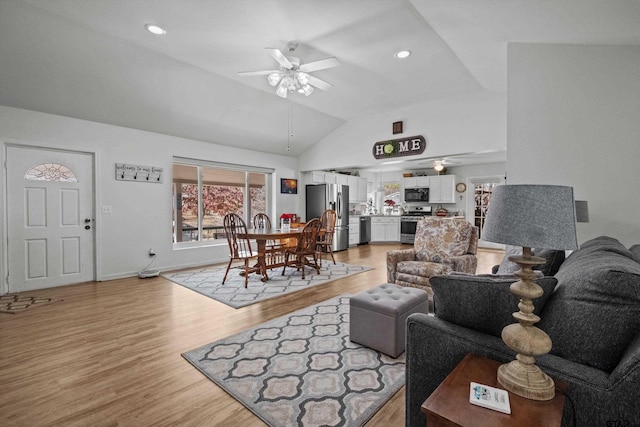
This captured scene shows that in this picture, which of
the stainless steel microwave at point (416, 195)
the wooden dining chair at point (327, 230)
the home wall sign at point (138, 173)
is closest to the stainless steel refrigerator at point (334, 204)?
the wooden dining chair at point (327, 230)

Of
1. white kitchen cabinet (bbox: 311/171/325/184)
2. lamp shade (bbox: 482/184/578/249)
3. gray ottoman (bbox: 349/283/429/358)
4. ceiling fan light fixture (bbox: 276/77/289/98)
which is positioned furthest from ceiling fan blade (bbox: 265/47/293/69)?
white kitchen cabinet (bbox: 311/171/325/184)

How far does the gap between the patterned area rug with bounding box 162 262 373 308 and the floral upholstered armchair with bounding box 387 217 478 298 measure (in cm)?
125

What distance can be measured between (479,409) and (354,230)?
7.37 meters

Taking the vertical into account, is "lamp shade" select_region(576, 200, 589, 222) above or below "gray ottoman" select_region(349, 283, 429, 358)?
above

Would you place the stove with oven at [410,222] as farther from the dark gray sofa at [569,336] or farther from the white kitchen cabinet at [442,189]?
the dark gray sofa at [569,336]

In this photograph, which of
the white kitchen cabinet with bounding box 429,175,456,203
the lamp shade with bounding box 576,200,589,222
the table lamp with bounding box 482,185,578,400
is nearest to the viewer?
the table lamp with bounding box 482,185,578,400

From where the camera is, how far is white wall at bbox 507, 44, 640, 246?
7.98ft

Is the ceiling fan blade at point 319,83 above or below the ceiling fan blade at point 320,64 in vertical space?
above

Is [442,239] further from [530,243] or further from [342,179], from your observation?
[342,179]

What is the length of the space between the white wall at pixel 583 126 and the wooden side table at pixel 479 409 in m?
2.46

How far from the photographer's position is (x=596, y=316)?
93cm

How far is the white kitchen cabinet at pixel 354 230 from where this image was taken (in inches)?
317

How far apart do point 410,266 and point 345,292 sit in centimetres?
94

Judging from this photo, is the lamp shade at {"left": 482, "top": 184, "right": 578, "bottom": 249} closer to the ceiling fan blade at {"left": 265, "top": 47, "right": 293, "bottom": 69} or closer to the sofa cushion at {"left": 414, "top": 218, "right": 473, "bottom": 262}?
the ceiling fan blade at {"left": 265, "top": 47, "right": 293, "bottom": 69}
